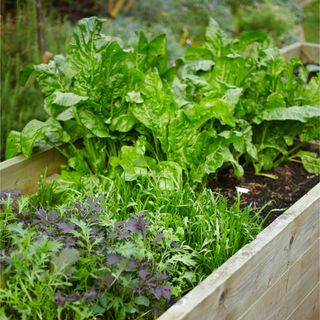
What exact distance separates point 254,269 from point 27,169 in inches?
48.9

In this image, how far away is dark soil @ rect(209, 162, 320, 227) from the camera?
282 cm

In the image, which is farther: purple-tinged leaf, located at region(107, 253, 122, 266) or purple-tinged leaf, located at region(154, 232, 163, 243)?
purple-tinged leaf, located at region(154, 232, 163, 243)

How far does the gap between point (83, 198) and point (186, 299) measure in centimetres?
78

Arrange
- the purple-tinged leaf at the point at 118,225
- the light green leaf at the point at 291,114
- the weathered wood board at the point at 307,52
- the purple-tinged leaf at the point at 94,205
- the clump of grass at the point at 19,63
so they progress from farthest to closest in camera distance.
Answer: the weathered wood board at the point at 307,52, the clump of grass at the point at 19,63, the light green leaf at the point at 291,114, the purple-tinged leaf at the point at 94,205, the purple-tinged leaf at the point at 118,225

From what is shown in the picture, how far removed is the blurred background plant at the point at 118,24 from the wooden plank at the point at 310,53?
861mm

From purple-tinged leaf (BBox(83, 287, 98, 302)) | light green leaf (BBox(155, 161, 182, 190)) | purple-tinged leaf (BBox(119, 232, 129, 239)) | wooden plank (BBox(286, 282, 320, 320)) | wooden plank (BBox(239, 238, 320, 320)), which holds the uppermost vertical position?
purple-tinged leaf (BBox(119, 232, 129, 239))

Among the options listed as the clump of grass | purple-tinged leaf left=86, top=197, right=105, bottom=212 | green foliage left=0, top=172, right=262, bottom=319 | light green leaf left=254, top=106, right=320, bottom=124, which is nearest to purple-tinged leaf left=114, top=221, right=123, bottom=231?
green foliage left=0, top=172, right=262, bottom=319

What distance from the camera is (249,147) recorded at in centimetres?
294

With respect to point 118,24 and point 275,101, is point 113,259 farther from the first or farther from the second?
point 118,24

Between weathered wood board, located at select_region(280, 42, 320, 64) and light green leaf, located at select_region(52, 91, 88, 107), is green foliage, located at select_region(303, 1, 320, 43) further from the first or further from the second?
light green leaf, located at select_region(52, 91, 88, 107)

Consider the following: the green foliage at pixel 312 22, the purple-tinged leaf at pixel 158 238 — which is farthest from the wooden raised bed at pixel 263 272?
the green foliage at pixel 312 22

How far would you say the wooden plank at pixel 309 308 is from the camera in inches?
102

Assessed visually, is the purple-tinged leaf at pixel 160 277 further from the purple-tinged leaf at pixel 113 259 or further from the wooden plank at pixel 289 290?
the wooden plank at pixel 289 290

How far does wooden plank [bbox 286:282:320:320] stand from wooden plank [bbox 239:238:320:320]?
0.03m
